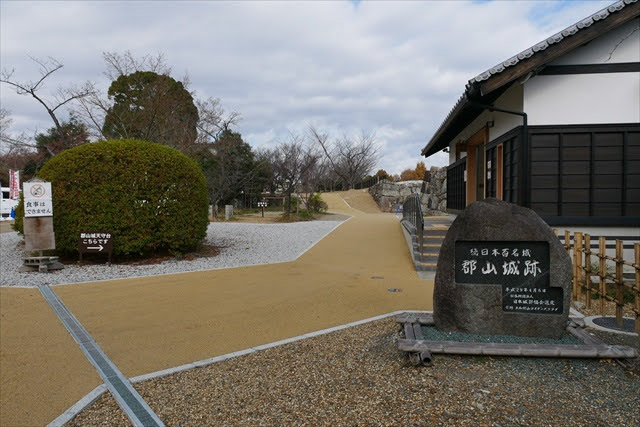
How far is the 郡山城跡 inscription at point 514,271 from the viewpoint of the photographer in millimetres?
4008

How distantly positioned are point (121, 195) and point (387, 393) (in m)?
8.10

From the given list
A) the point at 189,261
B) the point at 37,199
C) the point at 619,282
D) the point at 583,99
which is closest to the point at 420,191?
the point at 583,99

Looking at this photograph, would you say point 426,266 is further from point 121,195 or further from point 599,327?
point 121,195

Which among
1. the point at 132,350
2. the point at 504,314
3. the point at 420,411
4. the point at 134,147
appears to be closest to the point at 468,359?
the point at 504,314

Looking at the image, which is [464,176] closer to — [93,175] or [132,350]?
[93,175]

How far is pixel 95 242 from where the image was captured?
9.07 metres

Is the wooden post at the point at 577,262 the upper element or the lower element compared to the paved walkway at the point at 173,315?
upper

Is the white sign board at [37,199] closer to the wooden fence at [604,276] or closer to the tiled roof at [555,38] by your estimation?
the tiled roof at [555,38]

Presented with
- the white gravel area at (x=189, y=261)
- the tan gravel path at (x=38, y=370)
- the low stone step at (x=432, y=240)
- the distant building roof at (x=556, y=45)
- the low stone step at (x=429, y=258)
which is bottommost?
the tan gravel path at (x=38, y=370)

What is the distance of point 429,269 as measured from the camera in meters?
8.27

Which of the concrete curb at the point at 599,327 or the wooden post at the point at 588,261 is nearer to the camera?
the concrete curb at the point at 599,327

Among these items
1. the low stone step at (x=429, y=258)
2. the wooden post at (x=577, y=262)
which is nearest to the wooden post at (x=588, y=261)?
the wooden post at (x=577, y=262)

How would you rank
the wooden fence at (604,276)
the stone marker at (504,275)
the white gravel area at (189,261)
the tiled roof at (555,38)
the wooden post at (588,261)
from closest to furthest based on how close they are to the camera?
the stone marker at (504,275) < the wooden fence at (604,276) < the wooden post at (588,261) < the tiled roof at (555,38) < the white gravel area at (189,261)

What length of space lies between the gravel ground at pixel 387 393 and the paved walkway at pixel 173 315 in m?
0.56
